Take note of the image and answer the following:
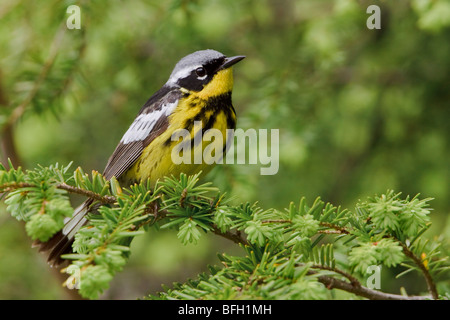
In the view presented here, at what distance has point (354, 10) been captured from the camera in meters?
3.02

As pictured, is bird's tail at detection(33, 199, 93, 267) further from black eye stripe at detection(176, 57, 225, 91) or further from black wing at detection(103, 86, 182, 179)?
black eye stripe at detection(176, 57, 225, 91)

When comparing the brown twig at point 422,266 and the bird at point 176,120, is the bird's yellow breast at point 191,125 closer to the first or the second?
the bird at point 176,120

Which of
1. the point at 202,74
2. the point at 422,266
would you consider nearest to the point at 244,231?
the point at 422,266

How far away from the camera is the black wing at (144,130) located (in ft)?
9.09

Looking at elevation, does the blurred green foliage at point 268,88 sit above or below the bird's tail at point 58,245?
above

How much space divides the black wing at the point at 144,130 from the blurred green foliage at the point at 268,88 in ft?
1.38

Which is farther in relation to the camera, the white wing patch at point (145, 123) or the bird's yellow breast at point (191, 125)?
the white wing patch at point (145, 123)

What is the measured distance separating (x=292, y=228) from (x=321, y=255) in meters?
0.14

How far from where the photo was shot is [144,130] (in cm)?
286

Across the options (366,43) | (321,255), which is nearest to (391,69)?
(366,43)

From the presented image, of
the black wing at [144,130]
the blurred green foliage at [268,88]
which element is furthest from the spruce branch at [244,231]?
the blurred green foliage at [268,88]

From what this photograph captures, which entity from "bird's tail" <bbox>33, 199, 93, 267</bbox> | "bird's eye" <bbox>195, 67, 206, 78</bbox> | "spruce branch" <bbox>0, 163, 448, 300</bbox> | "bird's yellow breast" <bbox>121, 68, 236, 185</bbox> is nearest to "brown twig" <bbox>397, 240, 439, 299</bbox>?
"spruce branch" <bbox>0, 163, 448, 300</bbox>

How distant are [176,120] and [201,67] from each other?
43cm

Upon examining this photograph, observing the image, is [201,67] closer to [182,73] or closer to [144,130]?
[182,73]
